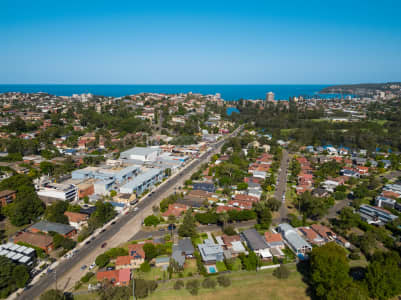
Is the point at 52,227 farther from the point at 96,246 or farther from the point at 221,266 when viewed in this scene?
the point at 221,266

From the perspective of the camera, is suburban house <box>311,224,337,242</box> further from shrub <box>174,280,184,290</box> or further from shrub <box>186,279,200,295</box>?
shrub <box>174,280,184,290</box>

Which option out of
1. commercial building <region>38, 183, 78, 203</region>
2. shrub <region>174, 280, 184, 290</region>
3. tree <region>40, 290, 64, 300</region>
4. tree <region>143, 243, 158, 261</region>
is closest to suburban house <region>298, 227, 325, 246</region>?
shrub <region>174, 280, 184, 290</region>

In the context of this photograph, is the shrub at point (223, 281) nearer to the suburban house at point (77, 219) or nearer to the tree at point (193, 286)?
the tree at point (193, 286)

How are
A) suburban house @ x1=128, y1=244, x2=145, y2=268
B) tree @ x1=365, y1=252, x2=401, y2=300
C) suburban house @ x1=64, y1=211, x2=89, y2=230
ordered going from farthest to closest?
suburban house @ x1=64, y1=211, x2=89, y2=230 → suburban house @ x1=128, y1=244, x2=145, y2=268 → tree @ x1=365, y1=252, x2=401, y2=300

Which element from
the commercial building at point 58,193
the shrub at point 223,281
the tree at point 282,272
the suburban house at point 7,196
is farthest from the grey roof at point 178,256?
the suburban house at point 7,196

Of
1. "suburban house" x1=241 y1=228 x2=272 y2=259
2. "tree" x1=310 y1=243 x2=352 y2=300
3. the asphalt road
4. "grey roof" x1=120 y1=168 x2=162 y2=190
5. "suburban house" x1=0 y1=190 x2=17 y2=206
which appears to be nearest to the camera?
"tree" x1=310 y1=243 x2=352 y2=300

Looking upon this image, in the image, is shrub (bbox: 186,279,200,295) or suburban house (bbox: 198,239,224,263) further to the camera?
suburban house (bbox: 198,239,224,263)
